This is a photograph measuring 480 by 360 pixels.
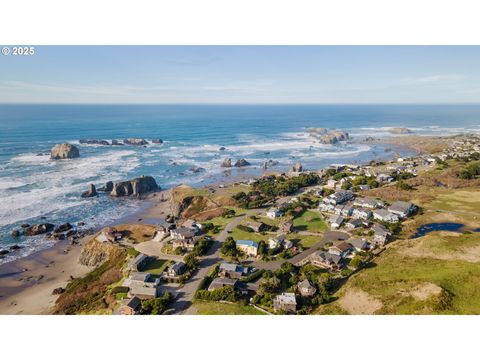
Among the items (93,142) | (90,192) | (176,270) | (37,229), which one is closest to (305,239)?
(176,270)

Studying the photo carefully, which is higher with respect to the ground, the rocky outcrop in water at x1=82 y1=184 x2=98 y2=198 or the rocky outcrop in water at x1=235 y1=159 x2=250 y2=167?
the rocky outcrop in water at x1=235 y1=159 x2=250 y2=167

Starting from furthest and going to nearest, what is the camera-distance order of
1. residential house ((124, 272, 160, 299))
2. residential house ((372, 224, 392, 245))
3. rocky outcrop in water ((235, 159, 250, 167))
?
rocky outcrop in water ((235, 159, 250, 167)) < residential house ((372, 224, 392, 245)) < residential house ((124, 272, 160, 299))

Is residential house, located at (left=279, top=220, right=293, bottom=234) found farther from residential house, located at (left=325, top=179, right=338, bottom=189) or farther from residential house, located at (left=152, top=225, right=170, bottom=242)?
residential house, located at (left=325, top=179, right=338, bottom=189)

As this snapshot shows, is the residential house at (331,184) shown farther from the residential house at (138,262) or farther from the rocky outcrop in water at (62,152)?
the rocky outcrop in water at (62,152)

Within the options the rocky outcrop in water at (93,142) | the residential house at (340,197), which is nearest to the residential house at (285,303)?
the residential house at (340,197)

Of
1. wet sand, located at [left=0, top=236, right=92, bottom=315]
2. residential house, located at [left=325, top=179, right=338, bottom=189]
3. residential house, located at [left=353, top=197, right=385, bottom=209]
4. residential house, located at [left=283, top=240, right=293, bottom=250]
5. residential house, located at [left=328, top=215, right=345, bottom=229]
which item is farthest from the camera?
residential house, located at [left=325, top=179, right=338, bottom=189]

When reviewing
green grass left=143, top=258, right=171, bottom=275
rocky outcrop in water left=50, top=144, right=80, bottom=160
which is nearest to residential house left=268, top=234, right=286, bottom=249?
green grass left=143, top=258, right=171, bottom=275

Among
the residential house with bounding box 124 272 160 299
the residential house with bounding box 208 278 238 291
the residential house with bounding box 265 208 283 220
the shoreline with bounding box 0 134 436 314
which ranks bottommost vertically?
the shoreline with bounding box 0 134 436 314
